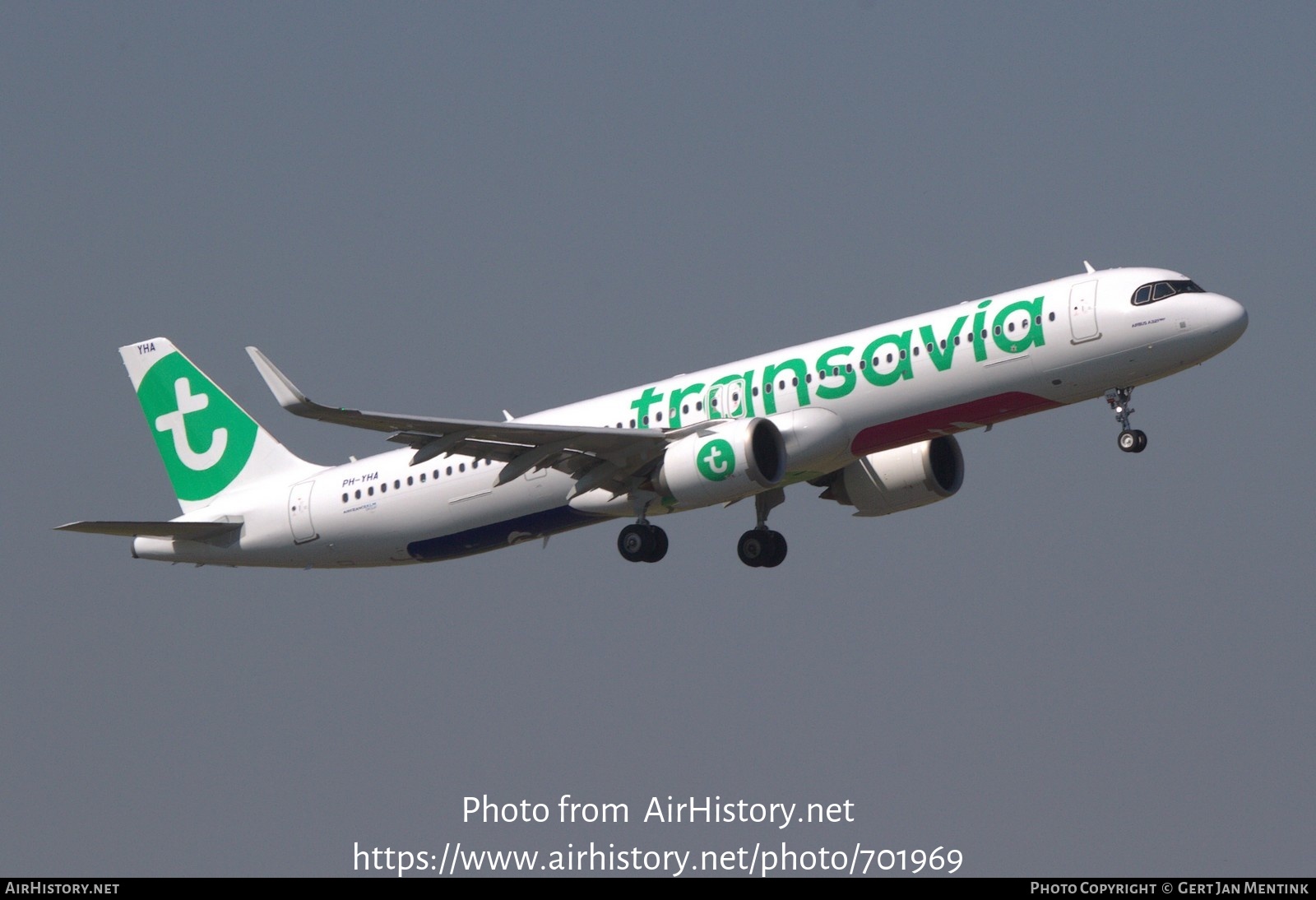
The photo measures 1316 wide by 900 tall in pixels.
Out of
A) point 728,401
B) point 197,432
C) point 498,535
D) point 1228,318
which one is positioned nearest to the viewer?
point 1228,318

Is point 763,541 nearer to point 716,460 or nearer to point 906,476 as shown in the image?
point 906,476

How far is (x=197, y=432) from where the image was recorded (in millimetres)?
47875

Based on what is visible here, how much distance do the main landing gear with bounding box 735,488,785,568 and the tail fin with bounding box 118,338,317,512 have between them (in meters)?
11.1

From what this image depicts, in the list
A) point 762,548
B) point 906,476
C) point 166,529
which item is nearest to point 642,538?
point 762,548

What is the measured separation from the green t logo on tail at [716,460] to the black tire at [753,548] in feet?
19.1

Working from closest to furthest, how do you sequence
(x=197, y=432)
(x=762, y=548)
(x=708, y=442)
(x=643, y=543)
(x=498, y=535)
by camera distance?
1. (x=708, y=442)
2. (x=643, y=543)
3. (x=498, y=535)
4. (x=762, y=548)
5. (x=197, y=432)

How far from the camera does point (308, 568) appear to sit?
45281 millimetres

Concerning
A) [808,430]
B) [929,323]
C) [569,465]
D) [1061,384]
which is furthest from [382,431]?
[1061,384]

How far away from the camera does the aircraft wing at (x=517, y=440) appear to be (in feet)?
118

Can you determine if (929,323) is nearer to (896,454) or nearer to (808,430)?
(808,430)

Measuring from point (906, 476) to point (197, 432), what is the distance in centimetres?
1827

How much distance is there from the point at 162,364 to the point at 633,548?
15442mm

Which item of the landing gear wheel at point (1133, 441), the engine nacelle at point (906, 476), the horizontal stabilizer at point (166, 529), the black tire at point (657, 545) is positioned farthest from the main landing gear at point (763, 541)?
the horizontal stabilizer at point (166, 529)

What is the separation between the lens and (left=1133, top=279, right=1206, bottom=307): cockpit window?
36469 mm
